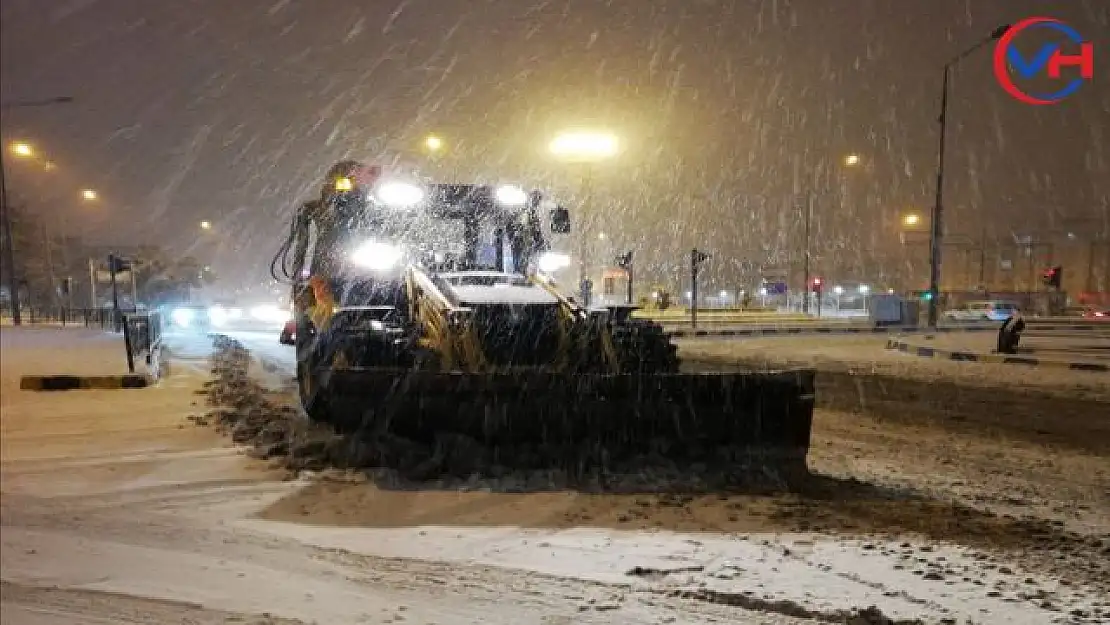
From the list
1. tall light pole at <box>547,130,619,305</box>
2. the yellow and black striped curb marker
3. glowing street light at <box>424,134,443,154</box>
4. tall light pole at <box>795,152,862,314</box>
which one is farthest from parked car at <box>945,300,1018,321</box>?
the yellow and black striped curb marker

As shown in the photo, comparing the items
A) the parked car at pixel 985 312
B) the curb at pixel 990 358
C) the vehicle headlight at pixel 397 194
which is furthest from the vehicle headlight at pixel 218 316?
the parked car at pixel 985 312

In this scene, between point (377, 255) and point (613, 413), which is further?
point (377, 255)

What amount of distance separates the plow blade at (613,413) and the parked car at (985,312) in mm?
35375

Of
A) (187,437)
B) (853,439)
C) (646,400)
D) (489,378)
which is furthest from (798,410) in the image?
(187,437)

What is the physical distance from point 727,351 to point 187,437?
14157 millimetres

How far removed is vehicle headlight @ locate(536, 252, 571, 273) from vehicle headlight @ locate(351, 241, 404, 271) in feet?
5.64

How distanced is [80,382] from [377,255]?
4.82 meters

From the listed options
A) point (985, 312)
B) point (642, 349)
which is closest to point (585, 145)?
point (642, 349)

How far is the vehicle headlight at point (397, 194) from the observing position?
8.78 metres

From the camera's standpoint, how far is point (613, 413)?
6660 millimetres

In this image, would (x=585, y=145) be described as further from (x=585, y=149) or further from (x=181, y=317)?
(x=181, y=317)

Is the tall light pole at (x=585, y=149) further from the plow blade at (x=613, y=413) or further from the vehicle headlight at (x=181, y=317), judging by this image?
the vehicle headlight at (x=181, y=317)

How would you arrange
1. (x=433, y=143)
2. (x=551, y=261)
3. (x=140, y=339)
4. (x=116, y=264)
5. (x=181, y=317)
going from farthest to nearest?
1. (x=181, y=317)
2. (x=116, y=264)
3. (x=433, y=143)
4. (x=140, y=339)
5. (x=551, y=261)

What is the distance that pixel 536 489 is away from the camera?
6.07 m
